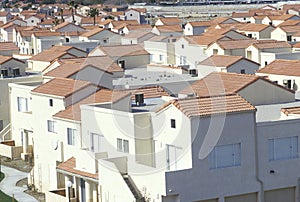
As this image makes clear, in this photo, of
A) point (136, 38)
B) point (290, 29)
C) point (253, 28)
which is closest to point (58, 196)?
point (136, 38)

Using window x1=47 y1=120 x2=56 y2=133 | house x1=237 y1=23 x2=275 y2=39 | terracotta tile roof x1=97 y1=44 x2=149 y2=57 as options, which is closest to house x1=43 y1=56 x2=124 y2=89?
window x1=47 y1=120 x2=56 y2=133

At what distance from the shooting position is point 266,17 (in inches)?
3307

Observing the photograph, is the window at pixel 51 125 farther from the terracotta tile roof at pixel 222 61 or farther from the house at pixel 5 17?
the house at pixel 5 17

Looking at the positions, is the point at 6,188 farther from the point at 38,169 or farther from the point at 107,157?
the point at 107,157

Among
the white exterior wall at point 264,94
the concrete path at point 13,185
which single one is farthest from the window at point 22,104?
the white exterior wall at point 264,94

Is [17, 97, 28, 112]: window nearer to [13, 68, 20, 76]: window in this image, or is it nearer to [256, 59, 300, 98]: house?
[13, 68, 20, 76]: window

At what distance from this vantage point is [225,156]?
23500mm

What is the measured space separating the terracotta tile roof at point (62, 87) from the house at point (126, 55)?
45.1 feet

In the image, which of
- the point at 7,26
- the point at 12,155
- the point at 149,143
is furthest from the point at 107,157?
the point at 7,26

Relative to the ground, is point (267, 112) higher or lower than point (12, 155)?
higher

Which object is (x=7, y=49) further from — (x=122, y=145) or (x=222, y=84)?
(x=122, y=145)

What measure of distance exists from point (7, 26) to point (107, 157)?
59.0 m

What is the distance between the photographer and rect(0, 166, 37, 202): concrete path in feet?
97.6

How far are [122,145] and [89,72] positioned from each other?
468 inches
